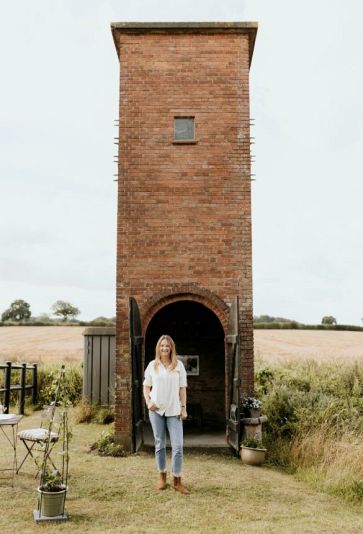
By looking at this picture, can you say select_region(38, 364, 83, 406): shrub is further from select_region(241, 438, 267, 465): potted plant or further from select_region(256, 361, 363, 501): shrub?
select_region(241, 438, 267, 465): potted plant

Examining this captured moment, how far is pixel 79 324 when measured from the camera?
3875 centimetres

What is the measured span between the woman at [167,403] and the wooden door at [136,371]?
136cm

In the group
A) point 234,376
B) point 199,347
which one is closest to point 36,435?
point 234,376

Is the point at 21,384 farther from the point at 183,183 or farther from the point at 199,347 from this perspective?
the point at 183,183

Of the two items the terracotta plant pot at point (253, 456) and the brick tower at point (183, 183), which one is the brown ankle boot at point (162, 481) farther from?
the brick tower at point (183, 183)

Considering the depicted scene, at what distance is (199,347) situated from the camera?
12258 millimetres

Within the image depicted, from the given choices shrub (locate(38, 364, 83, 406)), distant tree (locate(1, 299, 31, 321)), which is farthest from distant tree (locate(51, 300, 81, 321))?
shrub (locate(38, 364, 83, 406))

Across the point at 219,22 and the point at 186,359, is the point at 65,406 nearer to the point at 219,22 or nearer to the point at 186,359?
the point at 186,359

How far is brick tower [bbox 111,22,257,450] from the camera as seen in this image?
384 inches

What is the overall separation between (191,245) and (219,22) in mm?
4390

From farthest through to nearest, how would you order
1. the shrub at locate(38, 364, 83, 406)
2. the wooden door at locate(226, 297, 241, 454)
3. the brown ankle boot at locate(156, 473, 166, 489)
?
the shrub at locate(38, 364, 83, 406) < the wooden door at locate(226, 297, 241, 454) < the brown ankle boot at locate(156, 473, 166, 489)

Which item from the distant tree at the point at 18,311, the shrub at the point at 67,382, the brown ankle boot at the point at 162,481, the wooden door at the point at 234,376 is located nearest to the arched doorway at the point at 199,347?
the wooden door at the point at 234,376

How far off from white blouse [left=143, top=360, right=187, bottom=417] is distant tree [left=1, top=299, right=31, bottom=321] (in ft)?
173

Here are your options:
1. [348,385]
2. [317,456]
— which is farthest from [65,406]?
[348,385]
